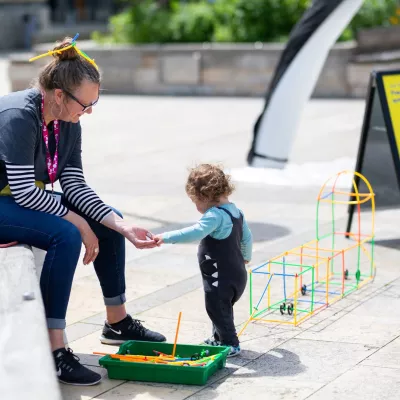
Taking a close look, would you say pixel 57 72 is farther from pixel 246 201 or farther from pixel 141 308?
pixel 246 201

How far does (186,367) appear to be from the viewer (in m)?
4.41

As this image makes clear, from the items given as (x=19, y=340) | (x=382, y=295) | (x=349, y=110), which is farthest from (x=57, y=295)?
(x=349, y=110)

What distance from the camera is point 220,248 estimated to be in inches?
188

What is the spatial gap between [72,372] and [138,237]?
2.38ft

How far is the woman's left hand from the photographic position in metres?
→ 4.74

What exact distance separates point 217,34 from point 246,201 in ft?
31.1

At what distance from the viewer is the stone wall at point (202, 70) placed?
1595 centimetres

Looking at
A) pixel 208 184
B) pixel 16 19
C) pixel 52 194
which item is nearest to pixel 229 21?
pixel 52 194

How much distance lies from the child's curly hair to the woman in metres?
0.33

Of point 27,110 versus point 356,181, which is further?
point 356,181

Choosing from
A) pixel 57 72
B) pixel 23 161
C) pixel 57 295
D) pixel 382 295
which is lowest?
pixel 382 295

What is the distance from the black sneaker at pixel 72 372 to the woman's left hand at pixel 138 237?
24.8 inches

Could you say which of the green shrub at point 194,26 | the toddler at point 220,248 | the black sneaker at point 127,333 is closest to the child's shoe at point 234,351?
the toddler at point 220,248

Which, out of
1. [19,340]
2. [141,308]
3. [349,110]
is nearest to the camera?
[19,340]
